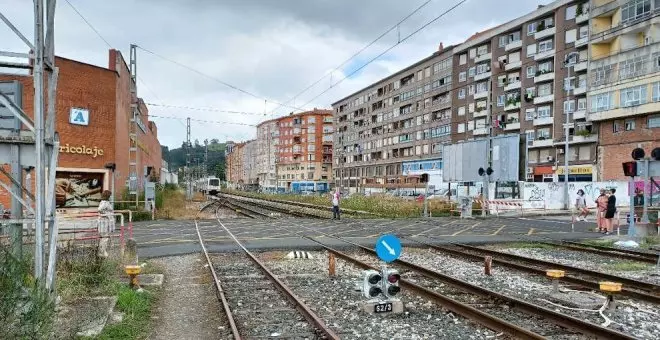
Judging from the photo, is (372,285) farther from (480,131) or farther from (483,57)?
(483,57)

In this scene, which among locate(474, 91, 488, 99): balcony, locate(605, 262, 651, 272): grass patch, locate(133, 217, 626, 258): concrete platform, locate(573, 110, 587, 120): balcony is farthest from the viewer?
locate(474, 91, 488, 99): balcony

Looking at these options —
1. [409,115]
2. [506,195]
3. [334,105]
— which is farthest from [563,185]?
[334,105]

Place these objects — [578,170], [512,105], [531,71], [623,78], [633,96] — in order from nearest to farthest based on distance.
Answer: [633,96], [623,78], [578,170], [531,71], [512,105]

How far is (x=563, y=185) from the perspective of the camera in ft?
134

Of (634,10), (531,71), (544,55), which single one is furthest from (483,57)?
(634,10)

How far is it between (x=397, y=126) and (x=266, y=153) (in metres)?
56.9

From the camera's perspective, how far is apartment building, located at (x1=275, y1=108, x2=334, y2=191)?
132625 millimetres

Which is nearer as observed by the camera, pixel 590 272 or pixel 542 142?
pixel 590 272

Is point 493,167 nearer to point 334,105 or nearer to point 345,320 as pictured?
point 345,320

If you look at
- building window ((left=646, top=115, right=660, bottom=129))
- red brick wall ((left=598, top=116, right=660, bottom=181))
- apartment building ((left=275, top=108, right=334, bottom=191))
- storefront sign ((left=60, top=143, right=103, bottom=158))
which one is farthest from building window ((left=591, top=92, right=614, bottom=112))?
apartment building ((left=275, top=108, right=334, bottom=191))

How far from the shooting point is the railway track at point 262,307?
7.38 m

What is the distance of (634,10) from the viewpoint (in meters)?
47.6

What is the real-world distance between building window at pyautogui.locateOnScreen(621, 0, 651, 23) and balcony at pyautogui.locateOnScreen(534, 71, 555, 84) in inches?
441

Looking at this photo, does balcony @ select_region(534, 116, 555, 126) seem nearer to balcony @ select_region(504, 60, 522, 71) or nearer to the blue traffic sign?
balcony @ select_region(504, 60, 522, 71)
